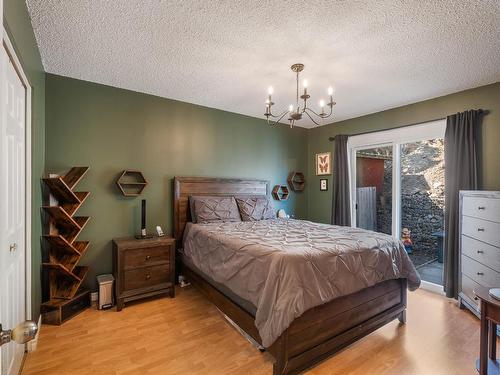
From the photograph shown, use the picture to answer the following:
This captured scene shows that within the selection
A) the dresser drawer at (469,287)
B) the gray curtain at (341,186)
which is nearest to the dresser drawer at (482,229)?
the dresser drawer at (469,287)

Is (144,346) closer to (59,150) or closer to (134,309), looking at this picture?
(134,309)

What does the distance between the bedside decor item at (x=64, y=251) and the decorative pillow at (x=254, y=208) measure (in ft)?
6.41

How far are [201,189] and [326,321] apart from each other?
7.96 ft

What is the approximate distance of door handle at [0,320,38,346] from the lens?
710mm

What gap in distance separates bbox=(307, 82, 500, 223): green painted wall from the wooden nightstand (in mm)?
2944

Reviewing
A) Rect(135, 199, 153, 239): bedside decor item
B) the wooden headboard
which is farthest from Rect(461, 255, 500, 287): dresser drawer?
Rect(135, 199, 153, 239): bedside decor item

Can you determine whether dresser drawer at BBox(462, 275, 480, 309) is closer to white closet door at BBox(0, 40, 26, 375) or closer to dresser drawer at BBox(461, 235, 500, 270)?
dresser drawer at BBox(461, 235, 500, 270)

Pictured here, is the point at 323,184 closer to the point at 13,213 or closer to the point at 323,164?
the point at 323,164

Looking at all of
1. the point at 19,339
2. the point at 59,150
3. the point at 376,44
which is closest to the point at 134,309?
the point at 59,150

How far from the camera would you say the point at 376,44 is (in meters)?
2.22

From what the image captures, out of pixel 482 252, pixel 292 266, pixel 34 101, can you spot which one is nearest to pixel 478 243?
pixel 482 252

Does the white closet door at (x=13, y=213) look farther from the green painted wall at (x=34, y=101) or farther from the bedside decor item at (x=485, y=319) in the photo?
the bedside decor item at (x=485, y=319)

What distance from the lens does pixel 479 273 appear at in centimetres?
264

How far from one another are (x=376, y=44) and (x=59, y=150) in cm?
337
